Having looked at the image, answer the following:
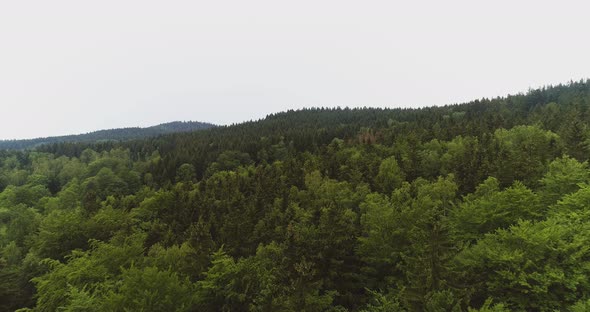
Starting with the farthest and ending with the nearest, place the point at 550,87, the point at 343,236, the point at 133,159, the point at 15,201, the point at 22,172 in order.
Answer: the point at 550,87 < the point at 133,159 < the point at 22,172 < the point at 15,201 < the point at 343,236

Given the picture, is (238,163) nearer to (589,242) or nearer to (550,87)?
(589,242)

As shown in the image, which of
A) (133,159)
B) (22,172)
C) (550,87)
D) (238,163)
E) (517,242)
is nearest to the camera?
(517,242)

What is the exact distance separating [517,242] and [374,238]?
12.5 meters

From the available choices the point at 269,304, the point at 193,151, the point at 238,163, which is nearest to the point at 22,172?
the point at 193,151

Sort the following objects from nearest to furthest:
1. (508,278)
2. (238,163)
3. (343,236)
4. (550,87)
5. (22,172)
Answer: (508,278)
(343,236)
(238,163)
(22,172)
(550,87)

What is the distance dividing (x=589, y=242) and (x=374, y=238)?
1684 cm

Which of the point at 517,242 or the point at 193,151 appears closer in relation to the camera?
the point at 517,242

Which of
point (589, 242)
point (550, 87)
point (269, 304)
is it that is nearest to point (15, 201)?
point (269, 304)

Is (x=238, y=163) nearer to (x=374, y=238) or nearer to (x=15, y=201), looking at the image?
(x=15, y=201)

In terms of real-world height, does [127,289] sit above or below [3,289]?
above

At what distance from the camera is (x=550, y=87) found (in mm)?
187875

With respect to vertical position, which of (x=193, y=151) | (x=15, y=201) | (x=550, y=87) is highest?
(x=550, y=87)

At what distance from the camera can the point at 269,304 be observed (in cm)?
2683

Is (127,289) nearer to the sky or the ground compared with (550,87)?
nearer to the ground
